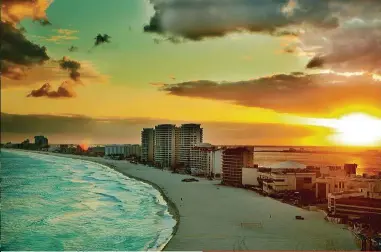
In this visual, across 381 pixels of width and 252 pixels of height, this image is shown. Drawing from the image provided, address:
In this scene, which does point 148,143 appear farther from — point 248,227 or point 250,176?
point 248,227

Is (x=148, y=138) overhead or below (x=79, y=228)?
overhead

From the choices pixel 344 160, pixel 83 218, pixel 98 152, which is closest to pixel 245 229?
pixel 83 218

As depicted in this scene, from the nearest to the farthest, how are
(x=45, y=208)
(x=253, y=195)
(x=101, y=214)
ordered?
1. (x=101, y=214)
2. (x=45, y=208)
3. (x=253, y=195)

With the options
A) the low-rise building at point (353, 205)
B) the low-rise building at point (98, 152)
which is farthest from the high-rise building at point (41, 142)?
the low-rise building at point (353, 205)

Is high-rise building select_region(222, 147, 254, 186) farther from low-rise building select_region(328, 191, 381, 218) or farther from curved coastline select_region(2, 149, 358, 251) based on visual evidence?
low-rise building select_region(328, 191, 381, 218)

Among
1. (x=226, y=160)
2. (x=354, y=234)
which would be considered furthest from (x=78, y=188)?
(x=354, y=234)

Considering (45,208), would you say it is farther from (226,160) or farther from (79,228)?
(226,160)

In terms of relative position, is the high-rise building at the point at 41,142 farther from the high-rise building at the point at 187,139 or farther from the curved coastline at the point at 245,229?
the curved coastline at the point at 245,229
